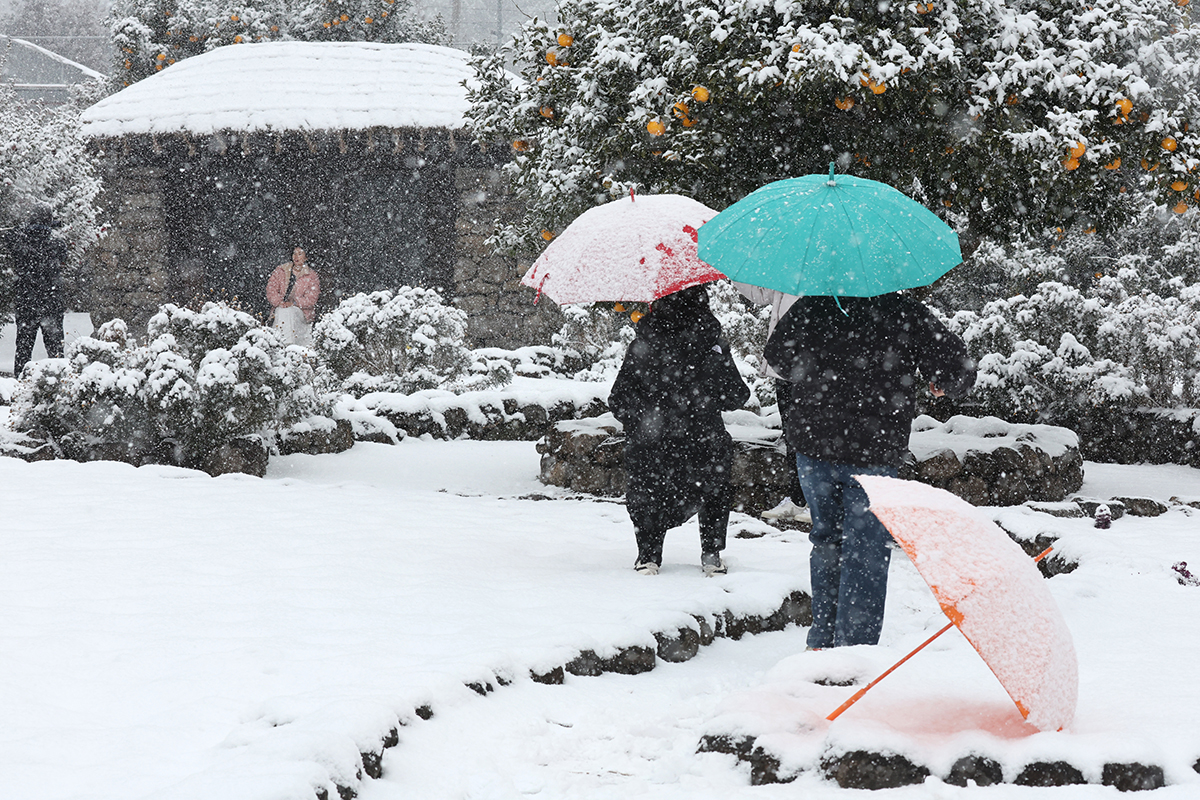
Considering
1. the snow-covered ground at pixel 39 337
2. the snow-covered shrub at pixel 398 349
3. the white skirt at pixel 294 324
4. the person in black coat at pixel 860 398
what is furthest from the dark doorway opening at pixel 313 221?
the person in black coat at pixel 860 398

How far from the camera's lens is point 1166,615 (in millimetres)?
4750

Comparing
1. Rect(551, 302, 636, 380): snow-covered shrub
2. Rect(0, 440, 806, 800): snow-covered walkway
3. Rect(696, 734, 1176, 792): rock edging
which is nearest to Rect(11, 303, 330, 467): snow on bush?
Rect(0, 440, 806, 800): snow-covered walkway

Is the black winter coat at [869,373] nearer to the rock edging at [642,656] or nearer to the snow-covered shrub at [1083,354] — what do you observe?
the rock edging at [642,656]

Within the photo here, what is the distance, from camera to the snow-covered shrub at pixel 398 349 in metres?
11.1

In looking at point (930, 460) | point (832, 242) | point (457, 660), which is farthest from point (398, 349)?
point (832, 242)

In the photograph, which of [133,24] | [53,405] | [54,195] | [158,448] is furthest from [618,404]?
[133,24]

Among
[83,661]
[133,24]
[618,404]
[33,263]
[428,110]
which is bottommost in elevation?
[83,661]

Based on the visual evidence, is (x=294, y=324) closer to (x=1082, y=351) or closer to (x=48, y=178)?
(x=48, y=178)

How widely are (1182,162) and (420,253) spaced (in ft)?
32.8

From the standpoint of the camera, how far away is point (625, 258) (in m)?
4.99

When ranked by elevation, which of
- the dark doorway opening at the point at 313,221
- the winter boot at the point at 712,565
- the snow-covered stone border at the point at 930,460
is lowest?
the winter boot at the point at 712,565

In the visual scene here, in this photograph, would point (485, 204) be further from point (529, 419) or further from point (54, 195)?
point (54, 195)

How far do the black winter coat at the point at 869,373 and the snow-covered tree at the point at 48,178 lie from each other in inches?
588

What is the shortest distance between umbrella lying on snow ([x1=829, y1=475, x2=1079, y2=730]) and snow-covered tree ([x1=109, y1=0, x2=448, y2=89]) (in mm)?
20994
